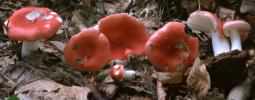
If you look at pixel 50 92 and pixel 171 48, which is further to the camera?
pixel 171 48

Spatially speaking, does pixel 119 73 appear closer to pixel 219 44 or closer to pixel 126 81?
pixel 126 81

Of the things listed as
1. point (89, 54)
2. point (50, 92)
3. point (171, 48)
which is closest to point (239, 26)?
point (171, 48)

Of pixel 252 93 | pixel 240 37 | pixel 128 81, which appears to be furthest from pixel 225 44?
pixel 128 81

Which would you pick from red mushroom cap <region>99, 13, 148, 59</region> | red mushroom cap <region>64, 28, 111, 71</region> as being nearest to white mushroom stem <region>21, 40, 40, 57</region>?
red mushroom cap <region>64, 28, 111, 71</region>

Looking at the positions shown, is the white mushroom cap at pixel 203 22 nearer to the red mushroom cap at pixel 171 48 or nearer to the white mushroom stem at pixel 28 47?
the red mushroom cap at pixel 171 48

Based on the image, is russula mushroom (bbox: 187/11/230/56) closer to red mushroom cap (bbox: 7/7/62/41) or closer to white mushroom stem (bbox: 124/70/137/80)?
white mushroom stem (bbox: 124/70/137/80)

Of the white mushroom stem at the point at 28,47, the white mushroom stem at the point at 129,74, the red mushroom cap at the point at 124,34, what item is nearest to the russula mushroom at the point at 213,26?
the red mushroom cap at the point at 124,34

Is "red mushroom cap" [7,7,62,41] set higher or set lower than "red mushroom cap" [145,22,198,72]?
higher
